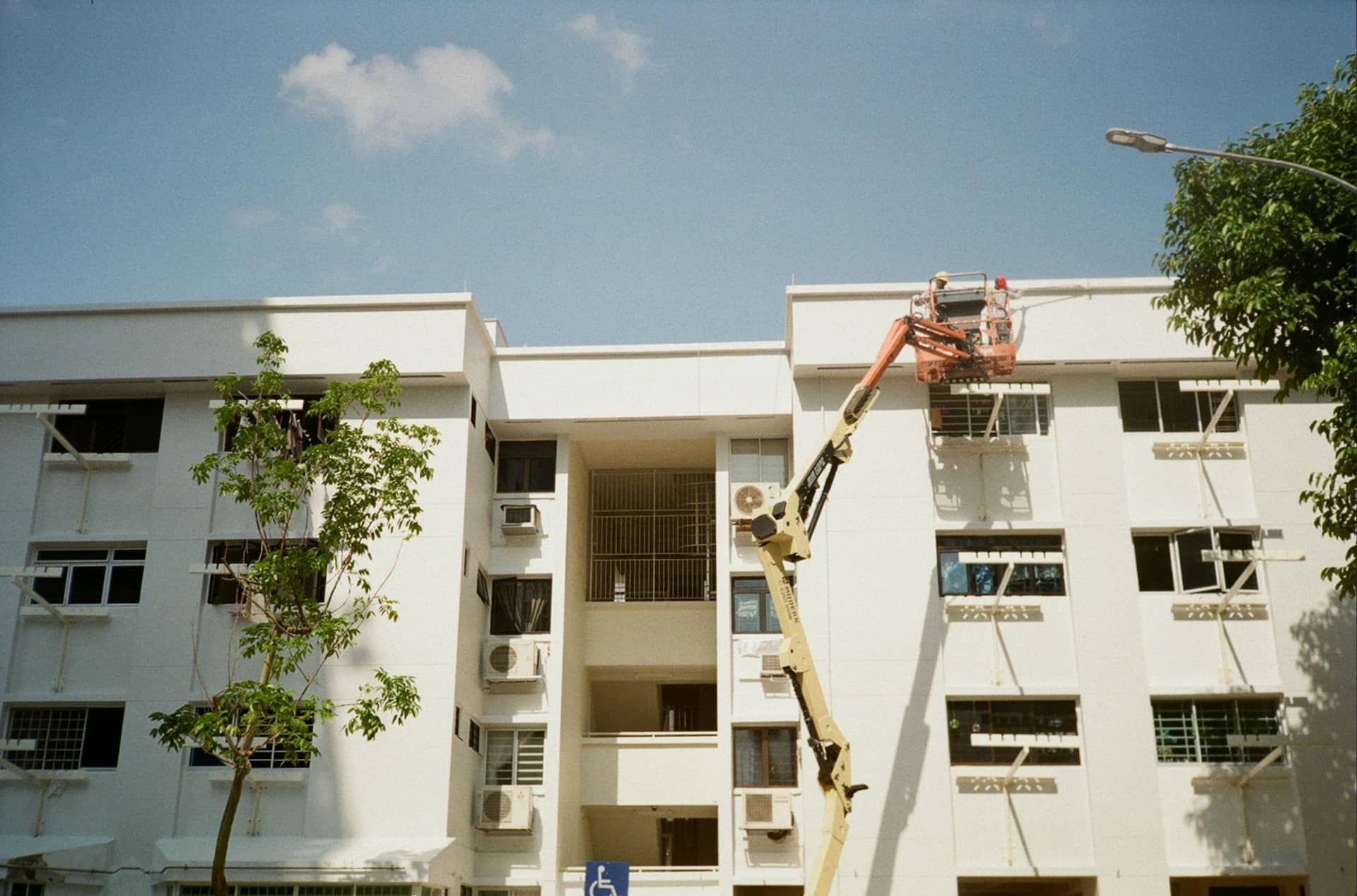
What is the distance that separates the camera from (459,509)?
2491 cm

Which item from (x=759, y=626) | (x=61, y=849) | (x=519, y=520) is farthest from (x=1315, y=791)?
(x=61, y=849)

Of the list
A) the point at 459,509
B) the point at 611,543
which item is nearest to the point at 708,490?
the point at 611,543

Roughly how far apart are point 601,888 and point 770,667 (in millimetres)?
10467

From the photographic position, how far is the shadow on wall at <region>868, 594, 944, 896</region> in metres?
23.2

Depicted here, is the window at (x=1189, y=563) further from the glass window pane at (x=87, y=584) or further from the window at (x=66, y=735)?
the glass window pane at (x=87, y=584)

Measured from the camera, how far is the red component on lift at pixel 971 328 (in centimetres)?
2400

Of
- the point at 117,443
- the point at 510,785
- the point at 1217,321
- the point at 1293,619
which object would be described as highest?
the point at 1217,321

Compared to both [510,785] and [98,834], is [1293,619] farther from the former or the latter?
[98,834]

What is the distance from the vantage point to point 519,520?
2708 cm

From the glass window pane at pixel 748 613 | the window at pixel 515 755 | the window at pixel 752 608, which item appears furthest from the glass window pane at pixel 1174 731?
the window at pixel 515 755

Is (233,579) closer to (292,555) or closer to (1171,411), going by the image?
(292,555)

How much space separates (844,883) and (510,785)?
22.1 feet

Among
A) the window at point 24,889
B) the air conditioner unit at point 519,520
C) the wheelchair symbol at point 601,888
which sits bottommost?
the window at point 24,889

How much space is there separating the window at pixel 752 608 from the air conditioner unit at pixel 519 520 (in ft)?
13.8
